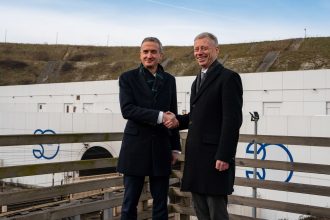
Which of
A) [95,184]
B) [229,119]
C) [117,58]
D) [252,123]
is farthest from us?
[117,58]

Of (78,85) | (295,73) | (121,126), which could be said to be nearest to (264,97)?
(295,73)

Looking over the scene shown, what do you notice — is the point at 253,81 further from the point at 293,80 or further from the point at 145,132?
the point at 145,132

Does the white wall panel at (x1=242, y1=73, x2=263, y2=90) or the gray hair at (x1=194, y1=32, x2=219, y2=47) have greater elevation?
the white wall panel at (x1=242, y1=73, x2=263, y2=90)

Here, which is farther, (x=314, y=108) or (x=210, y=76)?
(x=314, y=108)

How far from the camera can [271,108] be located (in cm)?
2020

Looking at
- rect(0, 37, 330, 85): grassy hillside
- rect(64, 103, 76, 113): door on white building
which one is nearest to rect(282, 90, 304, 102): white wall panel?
rect(0, 37, 330, 85): grassy hillside

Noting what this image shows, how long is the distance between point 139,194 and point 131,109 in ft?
2.13

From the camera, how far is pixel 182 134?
189 inches

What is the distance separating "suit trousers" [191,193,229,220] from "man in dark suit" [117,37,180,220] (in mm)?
338

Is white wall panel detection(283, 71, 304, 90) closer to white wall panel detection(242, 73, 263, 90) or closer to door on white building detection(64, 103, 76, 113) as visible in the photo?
white wall panel detection(242, 73, 263, 90)

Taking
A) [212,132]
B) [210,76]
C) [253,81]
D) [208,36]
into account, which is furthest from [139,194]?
[253,81]

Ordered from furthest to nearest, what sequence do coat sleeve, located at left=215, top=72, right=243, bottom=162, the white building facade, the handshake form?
the white building facade → the handshake → coat sleeve, located at left=215, top=72, right=243, bottom=162

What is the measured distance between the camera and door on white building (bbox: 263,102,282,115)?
65.4 ft

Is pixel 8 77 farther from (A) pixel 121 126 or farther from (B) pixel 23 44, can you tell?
(A) pixel 121 126
